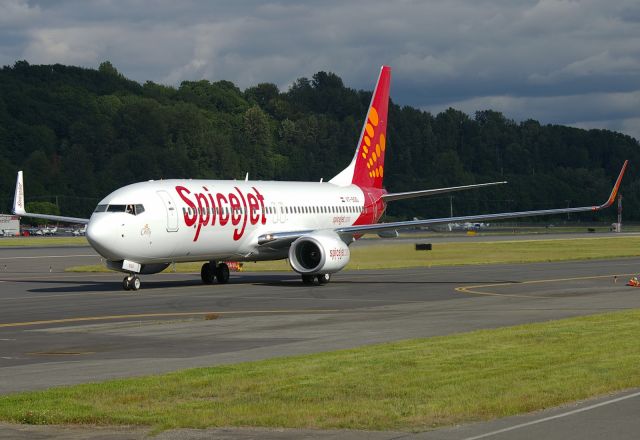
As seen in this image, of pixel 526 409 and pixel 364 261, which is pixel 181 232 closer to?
pixel 364 261

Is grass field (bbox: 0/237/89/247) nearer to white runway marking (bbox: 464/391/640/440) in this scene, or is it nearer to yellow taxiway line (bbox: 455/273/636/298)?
yellow taxiway line (bbox: 455/273/636/298)

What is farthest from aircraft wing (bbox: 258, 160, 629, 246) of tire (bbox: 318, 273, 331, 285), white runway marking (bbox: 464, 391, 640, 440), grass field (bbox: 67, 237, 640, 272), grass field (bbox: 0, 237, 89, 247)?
grass field (bbox: 0, 237, 89, 247)

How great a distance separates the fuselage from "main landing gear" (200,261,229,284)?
1207 millimetres

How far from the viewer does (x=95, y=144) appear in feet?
615

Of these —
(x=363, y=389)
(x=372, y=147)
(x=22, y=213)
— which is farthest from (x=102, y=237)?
(x=363, y=389)

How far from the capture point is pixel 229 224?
146 feet

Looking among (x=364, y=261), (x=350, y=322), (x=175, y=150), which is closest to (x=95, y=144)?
(x=175, y=150)

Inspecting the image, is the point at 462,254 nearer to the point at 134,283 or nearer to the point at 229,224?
the point at 229,224

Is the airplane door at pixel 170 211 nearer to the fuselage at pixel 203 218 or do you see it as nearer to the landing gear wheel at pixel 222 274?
the fuselage at pixel 203 218

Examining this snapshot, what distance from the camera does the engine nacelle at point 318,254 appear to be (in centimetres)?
4428

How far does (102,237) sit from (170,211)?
321 cm

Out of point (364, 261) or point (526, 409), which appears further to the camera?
point (364, 261)

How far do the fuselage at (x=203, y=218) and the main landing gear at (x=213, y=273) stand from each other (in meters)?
1.21

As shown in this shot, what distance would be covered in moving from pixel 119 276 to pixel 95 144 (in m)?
138
